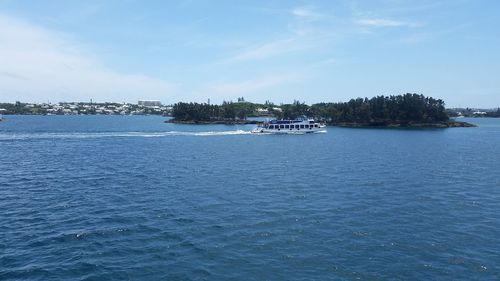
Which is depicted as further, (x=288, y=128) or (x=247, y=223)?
(x=288, y=128)

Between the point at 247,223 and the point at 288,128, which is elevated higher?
the point at 288,128

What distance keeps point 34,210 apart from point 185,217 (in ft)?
53.6

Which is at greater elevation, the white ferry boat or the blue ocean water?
the white ferry boat

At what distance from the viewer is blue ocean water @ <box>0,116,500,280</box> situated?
27500 millimetres

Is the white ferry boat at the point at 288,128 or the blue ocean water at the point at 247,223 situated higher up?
the white ferry boat at the point at 288,128

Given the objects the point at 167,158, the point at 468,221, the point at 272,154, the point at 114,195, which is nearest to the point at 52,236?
the point at 114,195

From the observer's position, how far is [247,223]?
37.3 metres

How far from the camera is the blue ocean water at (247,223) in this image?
90.2ft

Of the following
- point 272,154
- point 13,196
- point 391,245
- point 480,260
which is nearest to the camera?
point 480,260

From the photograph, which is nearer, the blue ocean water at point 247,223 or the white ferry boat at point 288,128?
the blue ocean water at point 247,223

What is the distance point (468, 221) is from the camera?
1538 inches

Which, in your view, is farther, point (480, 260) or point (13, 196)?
point (13, 196)

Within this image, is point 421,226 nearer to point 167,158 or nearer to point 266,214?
point 266,214

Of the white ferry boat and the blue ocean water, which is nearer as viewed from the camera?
the blue ocean water
